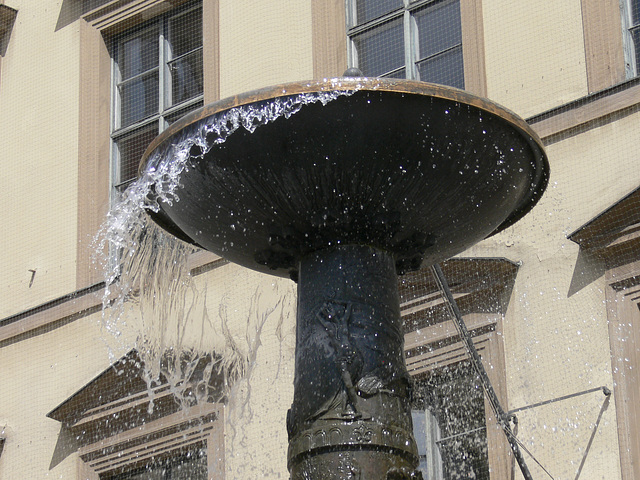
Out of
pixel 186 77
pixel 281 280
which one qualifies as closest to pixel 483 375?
pixel 281 280

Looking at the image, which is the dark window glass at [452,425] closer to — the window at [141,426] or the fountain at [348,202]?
the window at [141,426]

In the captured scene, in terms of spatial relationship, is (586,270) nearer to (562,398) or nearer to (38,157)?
(562,398)

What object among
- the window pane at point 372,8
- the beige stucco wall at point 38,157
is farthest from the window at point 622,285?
the beige stucco wall at point 38,157

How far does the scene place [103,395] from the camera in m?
10.5

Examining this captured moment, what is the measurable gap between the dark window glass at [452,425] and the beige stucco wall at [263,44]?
2808 mm

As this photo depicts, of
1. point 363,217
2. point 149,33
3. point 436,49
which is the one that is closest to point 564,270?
point 436,49

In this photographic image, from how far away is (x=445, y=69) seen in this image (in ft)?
33.3

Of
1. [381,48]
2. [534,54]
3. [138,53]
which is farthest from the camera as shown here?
[138,53]

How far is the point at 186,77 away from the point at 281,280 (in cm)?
234

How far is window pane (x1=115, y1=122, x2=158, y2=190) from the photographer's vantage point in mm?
11852

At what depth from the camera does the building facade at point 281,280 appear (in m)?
8.34

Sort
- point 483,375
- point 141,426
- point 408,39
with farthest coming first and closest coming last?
point 408,39 < point 141,426 < point 483,375

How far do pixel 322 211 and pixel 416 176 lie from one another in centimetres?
36

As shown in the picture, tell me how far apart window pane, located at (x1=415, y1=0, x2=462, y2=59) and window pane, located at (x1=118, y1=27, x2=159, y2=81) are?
2.56 m
